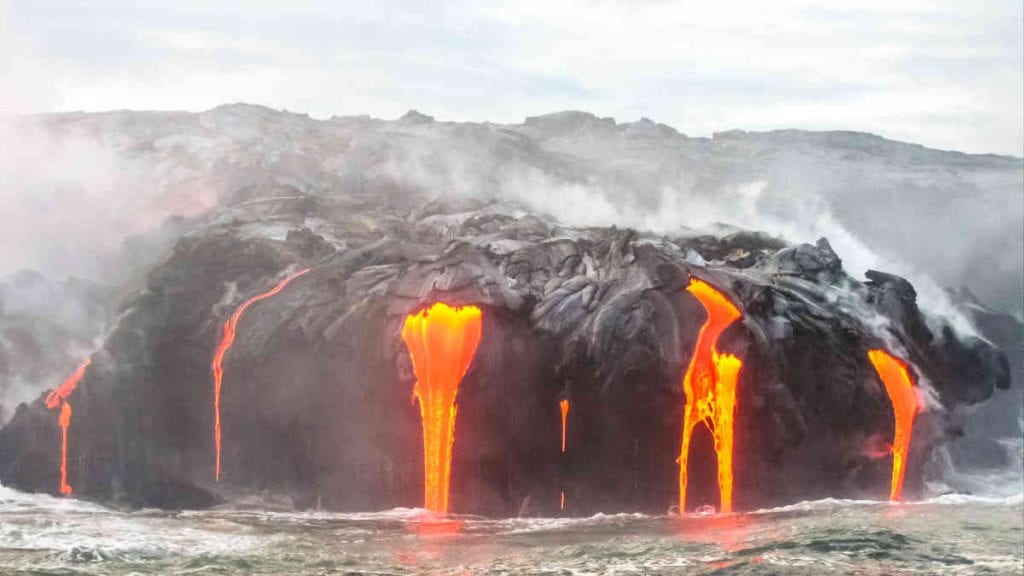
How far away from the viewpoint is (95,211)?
47750 millimetres

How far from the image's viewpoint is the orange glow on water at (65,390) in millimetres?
38281

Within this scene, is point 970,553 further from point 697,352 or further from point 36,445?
point 36,445

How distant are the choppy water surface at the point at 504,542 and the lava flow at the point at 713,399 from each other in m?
1.42

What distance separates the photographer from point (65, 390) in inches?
1510

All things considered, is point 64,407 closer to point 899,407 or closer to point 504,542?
point 504,542

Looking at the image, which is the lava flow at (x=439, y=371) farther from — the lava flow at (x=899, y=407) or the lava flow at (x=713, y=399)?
the lava flow at (x=899, y=407)

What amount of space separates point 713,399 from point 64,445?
19725mm

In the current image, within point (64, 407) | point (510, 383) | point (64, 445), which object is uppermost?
point (510, 383)

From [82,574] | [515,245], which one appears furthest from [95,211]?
[82,574]

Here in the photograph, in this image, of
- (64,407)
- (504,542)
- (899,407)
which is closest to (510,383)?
(504,542)

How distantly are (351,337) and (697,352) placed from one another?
10496 millimetres

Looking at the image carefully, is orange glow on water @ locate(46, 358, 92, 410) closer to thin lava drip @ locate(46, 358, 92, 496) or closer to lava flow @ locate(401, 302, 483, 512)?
thin lava drip @ locate(46, 358, 92, 496)

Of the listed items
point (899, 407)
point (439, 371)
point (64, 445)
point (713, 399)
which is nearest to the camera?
point (713, 399)

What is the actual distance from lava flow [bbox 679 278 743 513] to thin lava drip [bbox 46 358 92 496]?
18421 mm
